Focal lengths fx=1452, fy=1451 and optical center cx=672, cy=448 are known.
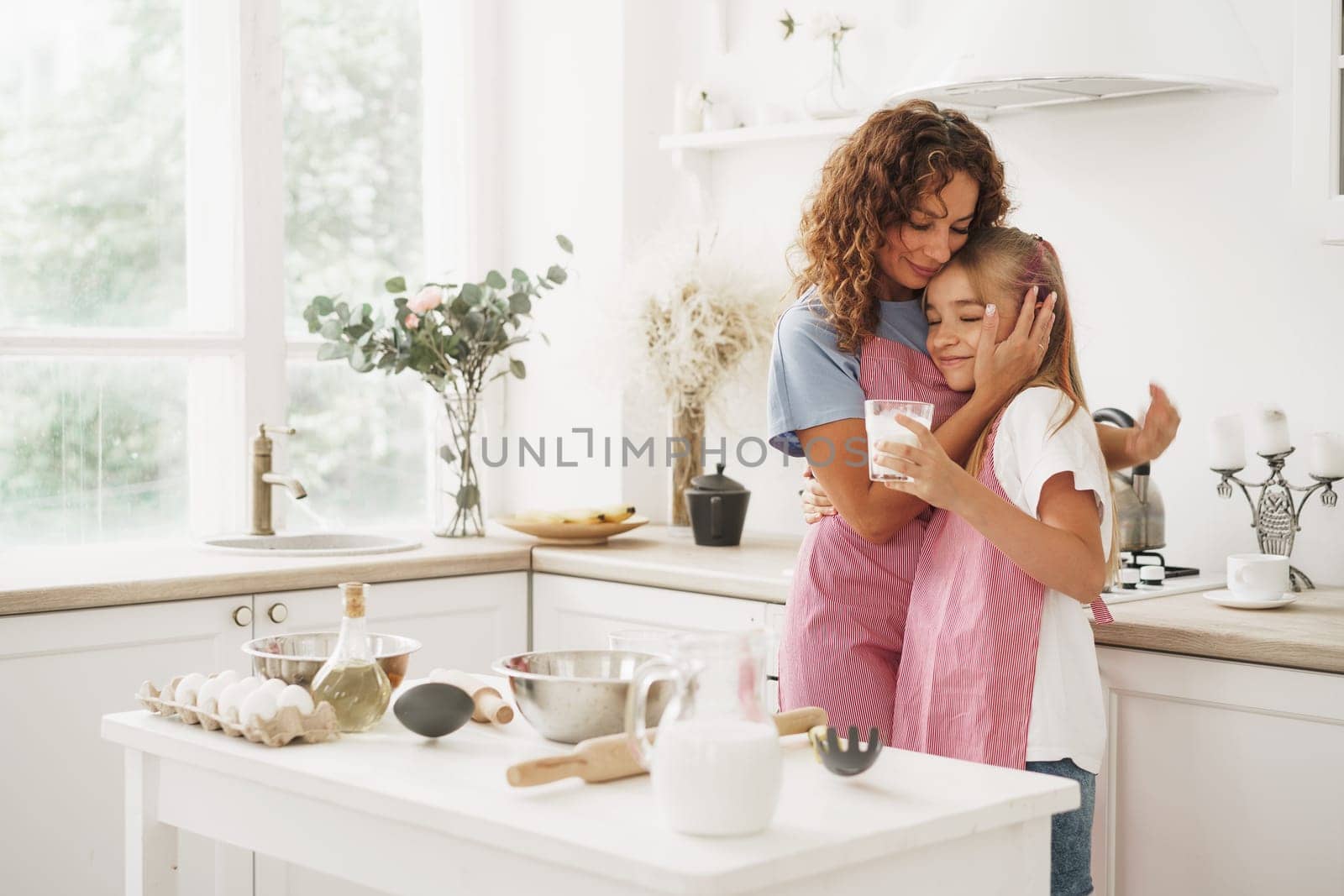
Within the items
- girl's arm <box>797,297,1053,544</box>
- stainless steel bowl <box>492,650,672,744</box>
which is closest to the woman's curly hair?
girl's arm <box>797,297,1053,544</box>

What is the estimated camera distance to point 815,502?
2084 mm

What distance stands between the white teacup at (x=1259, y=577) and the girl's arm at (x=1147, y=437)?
1.23 ft

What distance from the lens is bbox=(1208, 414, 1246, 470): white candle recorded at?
8.57 ft

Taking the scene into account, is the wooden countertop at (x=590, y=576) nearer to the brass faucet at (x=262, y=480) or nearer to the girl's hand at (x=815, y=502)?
the brass faucet at (x=262, y=480)

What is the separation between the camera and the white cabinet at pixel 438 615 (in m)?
2.86

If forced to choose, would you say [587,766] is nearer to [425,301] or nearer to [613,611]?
[613,611]

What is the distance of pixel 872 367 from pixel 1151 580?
0.88 m

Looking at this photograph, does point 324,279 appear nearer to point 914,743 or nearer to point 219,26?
point 219,26

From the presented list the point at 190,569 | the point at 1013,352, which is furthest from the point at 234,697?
the point at 190,569

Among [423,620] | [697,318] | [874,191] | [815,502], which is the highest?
[874,191]

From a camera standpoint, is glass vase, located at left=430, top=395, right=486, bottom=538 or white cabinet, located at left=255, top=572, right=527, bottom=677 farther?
glass vase, located at left=430, top=395, right=486, bottom=538

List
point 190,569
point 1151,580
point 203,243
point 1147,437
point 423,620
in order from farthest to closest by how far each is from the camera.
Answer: point 203,243 → point 423,620 → point 190,569 → point 1151,580 → point 1147,437

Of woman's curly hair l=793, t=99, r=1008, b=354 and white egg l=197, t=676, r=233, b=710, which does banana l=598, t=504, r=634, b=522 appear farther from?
white egg l=197, t=676, r=233, b=710

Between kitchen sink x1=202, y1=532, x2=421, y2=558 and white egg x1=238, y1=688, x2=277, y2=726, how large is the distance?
4.93 ft
